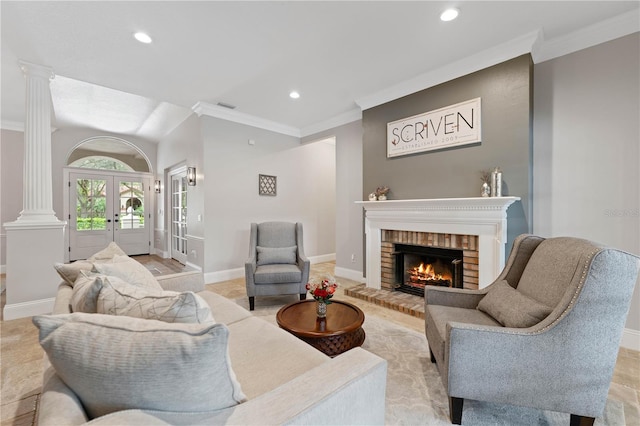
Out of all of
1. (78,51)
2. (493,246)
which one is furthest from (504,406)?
(78,51)

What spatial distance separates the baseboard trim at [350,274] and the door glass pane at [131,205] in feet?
17.6

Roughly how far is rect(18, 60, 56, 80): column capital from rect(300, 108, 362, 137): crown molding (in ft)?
11.6

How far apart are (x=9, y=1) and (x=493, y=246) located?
4.66 meters

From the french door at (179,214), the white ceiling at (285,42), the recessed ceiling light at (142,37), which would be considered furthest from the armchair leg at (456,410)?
the french door at (179,214)

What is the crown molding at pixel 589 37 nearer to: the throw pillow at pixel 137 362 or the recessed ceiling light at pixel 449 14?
the recessed ceiling light at pixel 449 14

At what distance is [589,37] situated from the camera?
252 cm

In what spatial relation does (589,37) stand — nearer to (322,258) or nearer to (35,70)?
(322,258)

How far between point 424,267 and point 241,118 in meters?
3.68

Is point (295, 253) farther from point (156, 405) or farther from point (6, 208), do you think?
point (6, 208)

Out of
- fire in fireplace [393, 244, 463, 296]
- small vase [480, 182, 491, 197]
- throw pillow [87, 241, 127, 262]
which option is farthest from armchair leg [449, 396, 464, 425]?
throw pillow [87, 241, 127, 262]

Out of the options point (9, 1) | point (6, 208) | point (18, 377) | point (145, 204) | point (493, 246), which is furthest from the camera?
point (145, 204)

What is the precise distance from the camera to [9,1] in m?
2.16

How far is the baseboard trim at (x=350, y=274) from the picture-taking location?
174 inches

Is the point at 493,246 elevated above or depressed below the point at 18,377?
above
